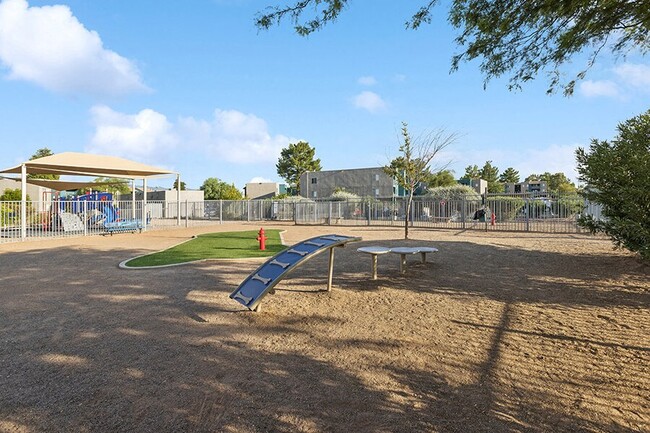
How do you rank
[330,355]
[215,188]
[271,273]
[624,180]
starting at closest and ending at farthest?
[330,355]
[271,273]
[624,180]
[215,188]

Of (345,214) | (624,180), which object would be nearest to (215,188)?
(345,214)

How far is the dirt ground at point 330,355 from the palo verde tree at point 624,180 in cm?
103

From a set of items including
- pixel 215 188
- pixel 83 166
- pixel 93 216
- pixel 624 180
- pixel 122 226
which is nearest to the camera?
pixel 624 180

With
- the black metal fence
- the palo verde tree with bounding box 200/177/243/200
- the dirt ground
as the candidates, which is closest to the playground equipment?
the black metal fence

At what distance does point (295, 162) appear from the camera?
66.6m

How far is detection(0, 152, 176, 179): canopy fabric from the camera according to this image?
18359mm

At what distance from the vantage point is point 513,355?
165 inches

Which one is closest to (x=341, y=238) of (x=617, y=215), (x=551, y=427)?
(x=551, y=427)

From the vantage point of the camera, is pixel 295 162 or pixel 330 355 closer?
pixel 330 355

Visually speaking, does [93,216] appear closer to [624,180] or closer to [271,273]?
[271,273]

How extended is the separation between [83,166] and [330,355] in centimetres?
1850

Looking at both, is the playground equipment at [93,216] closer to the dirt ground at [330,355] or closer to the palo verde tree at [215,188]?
the dirt ground at [330,355]

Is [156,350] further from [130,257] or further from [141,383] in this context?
[130,257]

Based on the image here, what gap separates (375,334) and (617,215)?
23.4 feet
